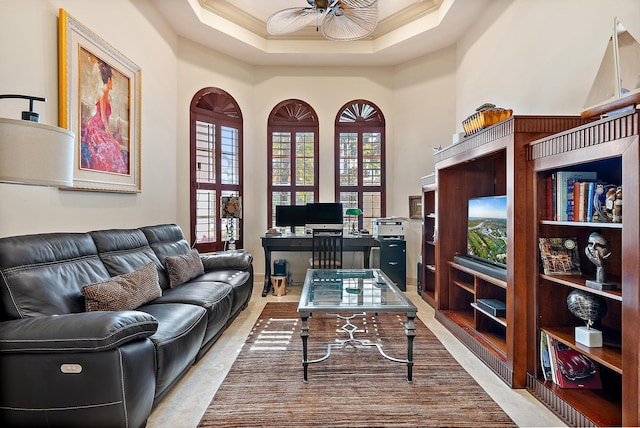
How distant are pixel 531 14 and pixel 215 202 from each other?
4.32m

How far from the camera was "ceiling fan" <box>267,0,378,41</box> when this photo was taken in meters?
2.88

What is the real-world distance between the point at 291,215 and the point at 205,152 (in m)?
1.58

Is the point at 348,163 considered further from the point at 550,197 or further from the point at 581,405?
the point at 581,405

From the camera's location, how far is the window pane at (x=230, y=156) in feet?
15.9

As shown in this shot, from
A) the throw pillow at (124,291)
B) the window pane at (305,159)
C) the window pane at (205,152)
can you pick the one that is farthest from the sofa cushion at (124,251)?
the window pane at (305,159)

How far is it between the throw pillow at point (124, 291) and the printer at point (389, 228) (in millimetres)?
3111

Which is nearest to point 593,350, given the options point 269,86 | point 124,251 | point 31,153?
point 31,153

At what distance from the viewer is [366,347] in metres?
2.70

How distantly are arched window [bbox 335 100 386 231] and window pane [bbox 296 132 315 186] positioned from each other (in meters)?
0.42

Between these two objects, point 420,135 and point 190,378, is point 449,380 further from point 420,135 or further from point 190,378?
point 420,135

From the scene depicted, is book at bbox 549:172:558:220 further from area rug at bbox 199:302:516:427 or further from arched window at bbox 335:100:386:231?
arched window at bbox 335:100:386:231

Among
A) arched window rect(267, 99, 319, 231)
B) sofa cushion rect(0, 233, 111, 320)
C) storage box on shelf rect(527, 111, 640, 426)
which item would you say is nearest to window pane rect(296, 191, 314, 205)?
arched window rect(267, 99, 319, 231)

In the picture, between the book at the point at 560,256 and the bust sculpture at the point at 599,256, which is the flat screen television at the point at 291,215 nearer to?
the book at the point at 560,256

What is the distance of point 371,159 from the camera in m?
5.27
